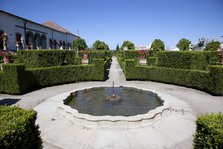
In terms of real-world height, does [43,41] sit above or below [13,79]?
above

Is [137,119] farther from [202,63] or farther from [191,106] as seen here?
[202,63]

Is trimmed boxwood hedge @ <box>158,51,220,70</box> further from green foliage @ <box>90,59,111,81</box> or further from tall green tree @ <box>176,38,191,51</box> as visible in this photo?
tall green tree @ <box>176,38,191,51</box>

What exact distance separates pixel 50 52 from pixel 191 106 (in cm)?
1184

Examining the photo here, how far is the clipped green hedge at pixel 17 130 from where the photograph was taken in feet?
9.91

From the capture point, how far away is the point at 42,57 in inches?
571

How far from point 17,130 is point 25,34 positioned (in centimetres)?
2742

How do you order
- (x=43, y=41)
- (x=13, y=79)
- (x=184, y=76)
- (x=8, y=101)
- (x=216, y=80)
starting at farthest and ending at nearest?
→ 1. (x=43, y=41)
2. (x=184, y=76)
3. (x=13, y=79)
4. (x=216, y=80)
5. (x=8, y=101)

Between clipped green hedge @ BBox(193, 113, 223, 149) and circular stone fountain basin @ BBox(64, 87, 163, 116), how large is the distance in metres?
4.00

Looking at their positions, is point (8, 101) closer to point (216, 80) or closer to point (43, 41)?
point (216, 80)

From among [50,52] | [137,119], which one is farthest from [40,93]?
[137,119]

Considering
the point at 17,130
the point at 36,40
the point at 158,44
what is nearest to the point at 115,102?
the point at 17,130

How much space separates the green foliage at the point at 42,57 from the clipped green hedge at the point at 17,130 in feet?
35.8

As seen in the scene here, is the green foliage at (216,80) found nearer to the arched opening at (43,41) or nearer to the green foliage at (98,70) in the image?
the green foliage at (98,70)

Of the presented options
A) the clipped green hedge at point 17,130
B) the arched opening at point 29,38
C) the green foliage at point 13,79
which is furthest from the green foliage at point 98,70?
the arched opening at point 29,38
